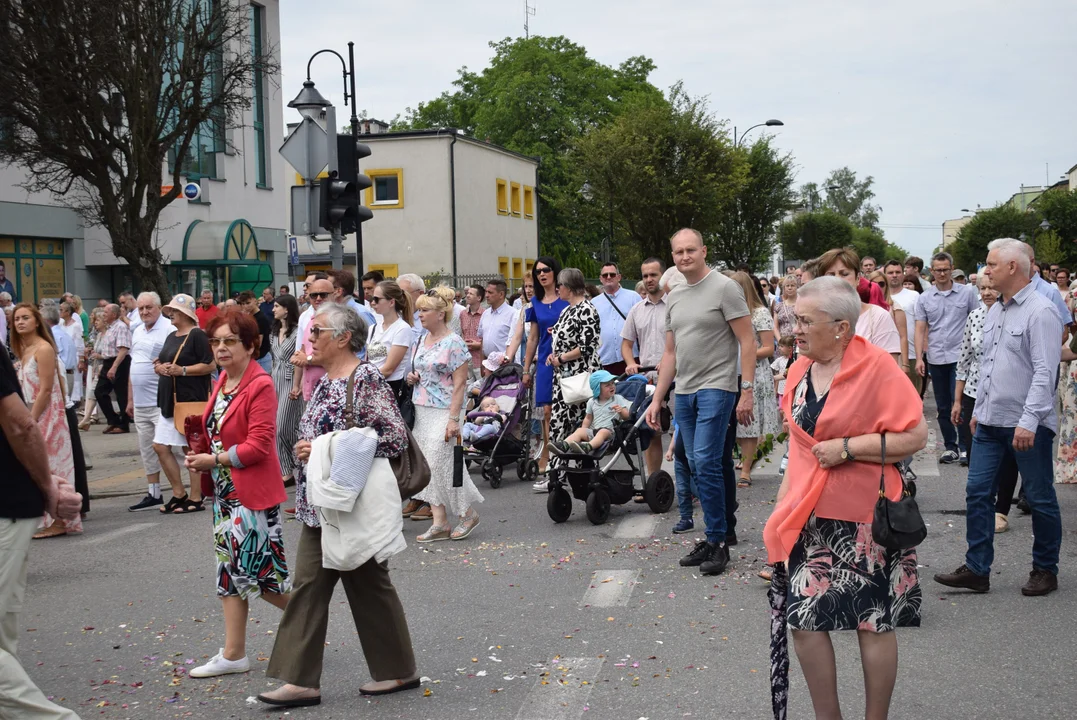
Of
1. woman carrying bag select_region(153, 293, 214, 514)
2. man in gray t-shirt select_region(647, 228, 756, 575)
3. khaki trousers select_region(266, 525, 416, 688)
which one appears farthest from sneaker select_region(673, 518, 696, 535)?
woman carrying bag select_region(153, 293, 214, 514)

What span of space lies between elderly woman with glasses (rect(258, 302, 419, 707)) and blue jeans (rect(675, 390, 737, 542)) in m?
2.66

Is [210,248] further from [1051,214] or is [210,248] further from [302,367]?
[1051,214]

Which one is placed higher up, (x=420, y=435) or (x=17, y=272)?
(x=17, y=272)

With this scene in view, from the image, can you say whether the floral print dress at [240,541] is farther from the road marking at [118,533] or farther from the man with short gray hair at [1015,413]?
the road marking at [118,533]

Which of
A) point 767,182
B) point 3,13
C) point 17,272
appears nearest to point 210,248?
point 17,272

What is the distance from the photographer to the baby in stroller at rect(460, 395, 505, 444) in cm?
1173

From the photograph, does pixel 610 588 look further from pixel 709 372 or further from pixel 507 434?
pixel 507 434

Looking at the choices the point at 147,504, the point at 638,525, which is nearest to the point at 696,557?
the point at 638,525

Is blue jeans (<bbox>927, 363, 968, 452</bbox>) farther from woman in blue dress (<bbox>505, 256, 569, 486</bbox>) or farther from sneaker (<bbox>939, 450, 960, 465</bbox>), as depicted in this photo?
woman in blue dress (<bbox>505, 256, 569, 486</bbox>)

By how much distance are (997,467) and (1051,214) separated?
273ft

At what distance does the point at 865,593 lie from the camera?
163 inches

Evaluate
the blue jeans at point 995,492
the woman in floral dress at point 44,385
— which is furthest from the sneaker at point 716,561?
the woman in floral dress at point 44,385

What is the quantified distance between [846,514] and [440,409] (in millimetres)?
Answer: 5032

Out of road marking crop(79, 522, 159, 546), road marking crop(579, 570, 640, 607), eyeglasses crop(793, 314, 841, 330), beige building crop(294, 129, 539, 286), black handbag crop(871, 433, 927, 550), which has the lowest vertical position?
road marking crop(79, 522, 159, 546)
